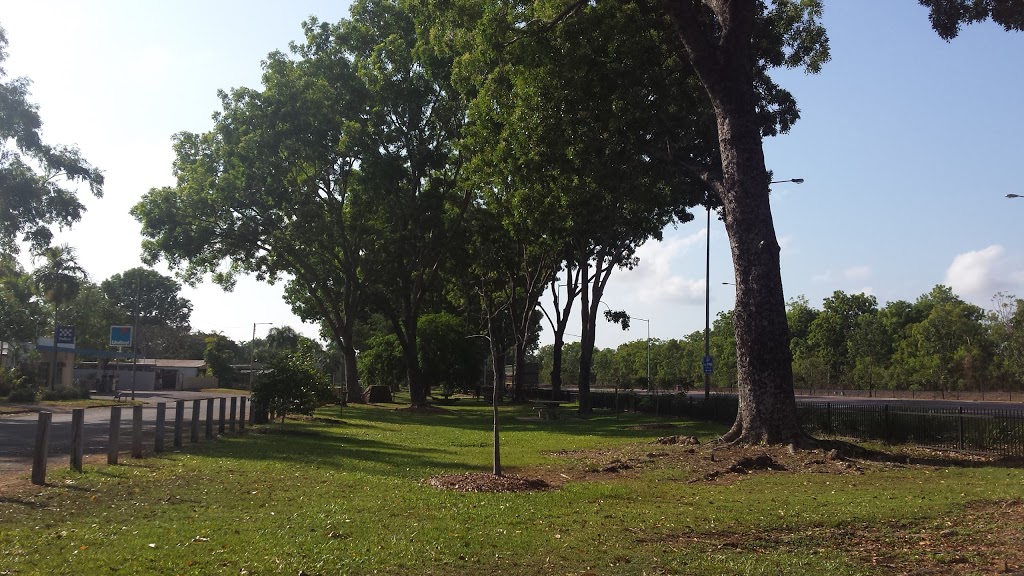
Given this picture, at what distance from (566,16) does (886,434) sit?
14270mm

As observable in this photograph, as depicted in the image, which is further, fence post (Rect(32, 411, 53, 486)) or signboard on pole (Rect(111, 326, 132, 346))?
signboard on pole (Rect(111, 326, 132, 346))

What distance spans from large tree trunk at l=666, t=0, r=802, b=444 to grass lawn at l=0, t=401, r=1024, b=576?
1477mm

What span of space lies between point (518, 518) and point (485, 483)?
283 centimetres

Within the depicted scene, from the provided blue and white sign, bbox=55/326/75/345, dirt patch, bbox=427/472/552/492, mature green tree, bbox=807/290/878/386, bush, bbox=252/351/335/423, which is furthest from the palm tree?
mature green tree, bbox=807/290/878/386

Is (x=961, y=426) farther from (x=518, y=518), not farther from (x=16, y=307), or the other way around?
(x=16, y=307)

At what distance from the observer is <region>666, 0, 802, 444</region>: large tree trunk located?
1780cm

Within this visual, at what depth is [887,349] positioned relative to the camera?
86.3m

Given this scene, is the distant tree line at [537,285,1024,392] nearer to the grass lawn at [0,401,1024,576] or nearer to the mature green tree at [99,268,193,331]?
the grass lawn at [0,401,1024,576]

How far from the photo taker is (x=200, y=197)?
37.5 metres

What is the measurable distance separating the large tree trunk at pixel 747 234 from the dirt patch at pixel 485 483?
268 inches

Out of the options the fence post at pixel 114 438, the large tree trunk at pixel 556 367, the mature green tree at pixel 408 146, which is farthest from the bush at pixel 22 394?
the fence post at pixel 114 438

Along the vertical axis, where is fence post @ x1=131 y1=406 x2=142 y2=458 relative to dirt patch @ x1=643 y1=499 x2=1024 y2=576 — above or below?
above

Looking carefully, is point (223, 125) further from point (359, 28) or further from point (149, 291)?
point (149, 291)

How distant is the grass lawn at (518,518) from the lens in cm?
715
